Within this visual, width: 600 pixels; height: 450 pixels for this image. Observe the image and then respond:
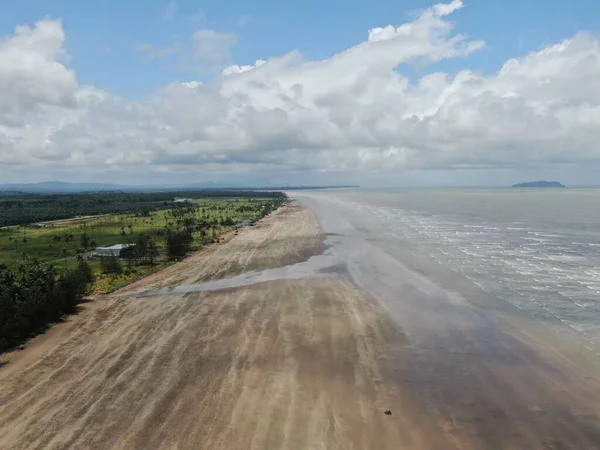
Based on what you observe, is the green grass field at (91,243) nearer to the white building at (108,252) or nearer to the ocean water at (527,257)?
the white building at (108,252)

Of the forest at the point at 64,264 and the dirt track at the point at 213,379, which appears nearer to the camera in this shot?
the dirt track at the point at 213,379

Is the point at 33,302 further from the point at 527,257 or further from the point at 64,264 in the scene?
the point at 527,257

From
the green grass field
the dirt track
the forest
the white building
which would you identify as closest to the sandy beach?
the dirt track

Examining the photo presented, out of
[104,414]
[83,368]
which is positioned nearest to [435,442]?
[104,414]

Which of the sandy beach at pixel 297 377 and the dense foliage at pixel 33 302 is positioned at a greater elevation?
the dense foliage at pixel 33 302

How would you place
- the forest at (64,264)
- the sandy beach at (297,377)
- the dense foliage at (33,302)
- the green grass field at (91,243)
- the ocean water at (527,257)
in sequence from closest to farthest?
the sandy beach at (297,377)
the dense foliage at (33,302)
the forest at (64,264)
the ocean water at (527,257)
the green grass field at (91,243)

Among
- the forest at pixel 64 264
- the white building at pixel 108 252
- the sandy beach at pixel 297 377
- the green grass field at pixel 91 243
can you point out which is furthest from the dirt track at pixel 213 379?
the white building at pixel 108 252

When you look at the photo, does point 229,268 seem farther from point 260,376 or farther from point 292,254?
point 260,376
